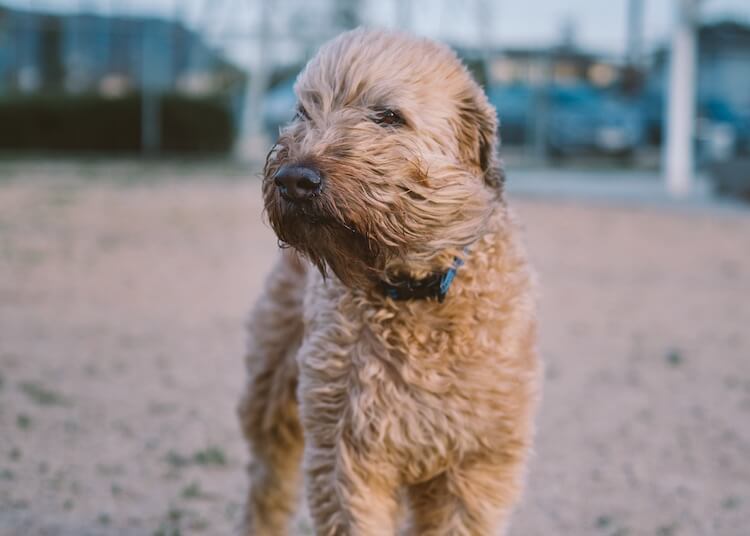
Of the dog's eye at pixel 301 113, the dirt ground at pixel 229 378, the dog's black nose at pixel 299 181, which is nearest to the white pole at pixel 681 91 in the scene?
the dirt ground at pixel 229 378

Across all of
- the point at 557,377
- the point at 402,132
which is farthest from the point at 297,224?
the point at 557,377

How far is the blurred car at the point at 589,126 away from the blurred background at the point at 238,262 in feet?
0.18

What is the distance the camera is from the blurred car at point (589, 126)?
79.9 ft

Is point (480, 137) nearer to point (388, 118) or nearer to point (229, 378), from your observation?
point (388, 118)

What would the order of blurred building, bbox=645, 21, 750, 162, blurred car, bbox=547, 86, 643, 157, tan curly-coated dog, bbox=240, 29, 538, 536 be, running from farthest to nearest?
blurred car, bbox=547, 86, 643, 157
blurred building, bbox=645, 21, 750, 162
tan curly-coated dog, bbox=240, 29, 538, 536

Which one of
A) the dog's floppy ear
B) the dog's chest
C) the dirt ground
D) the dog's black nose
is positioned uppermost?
the dog's floppy ear

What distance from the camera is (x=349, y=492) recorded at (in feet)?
9.21

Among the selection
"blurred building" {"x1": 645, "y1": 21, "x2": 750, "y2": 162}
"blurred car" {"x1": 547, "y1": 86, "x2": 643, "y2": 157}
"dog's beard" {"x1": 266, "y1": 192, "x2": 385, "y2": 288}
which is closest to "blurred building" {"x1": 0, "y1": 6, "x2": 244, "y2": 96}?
"blurred car" {"x1": 547, "y1": 86, "x2": 643, "y2": 157}

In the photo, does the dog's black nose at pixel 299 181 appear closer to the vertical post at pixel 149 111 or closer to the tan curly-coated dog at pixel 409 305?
the tan curly-coated dog at pixel 409 305

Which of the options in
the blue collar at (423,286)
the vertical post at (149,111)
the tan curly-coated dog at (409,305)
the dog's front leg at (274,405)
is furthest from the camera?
the vertical post at (149,111)

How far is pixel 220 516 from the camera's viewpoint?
165 inches

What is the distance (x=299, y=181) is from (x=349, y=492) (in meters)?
0.86

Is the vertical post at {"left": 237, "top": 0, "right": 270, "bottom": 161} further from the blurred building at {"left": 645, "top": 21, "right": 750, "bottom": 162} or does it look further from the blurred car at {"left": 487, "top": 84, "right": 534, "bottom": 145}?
the blurred building at {"left": 645, "top": 21, "right": 750, "bottom": 162}

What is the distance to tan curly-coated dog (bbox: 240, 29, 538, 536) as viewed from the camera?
268cm
